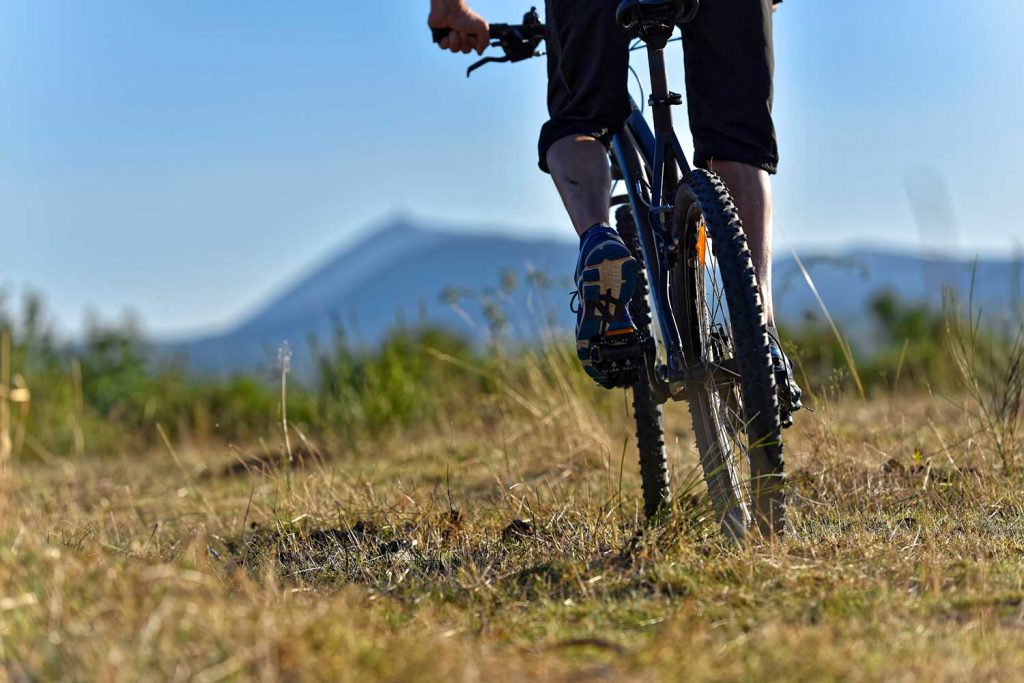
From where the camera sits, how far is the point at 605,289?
267 cm

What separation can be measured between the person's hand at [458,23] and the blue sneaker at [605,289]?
2.56 feet

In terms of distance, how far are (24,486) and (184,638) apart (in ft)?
13.5

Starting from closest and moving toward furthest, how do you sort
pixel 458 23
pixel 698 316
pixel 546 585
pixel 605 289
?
pixel 546 585, pixel 605 289, pixel 698 316, pixel 458 23

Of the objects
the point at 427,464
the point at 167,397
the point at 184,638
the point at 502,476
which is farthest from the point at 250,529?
the point at 167,397

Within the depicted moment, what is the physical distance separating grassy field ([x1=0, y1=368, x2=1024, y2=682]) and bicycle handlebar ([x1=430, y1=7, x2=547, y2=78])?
1.14 m

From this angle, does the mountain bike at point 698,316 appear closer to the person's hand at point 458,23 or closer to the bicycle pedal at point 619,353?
the bicycle pedal at point 619,353

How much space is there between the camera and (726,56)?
2.80m

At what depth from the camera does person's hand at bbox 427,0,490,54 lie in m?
3.20

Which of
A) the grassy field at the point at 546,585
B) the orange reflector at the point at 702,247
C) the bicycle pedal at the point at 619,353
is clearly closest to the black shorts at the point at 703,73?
the orange reflector at the point at 702,247

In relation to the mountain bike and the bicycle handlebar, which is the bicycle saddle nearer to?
the mountain bike

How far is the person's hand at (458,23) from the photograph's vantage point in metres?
3.20

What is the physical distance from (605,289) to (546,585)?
25.4 inches

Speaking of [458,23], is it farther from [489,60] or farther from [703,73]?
[703,73]

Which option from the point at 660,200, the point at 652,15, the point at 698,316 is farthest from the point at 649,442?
the point at 652,15
